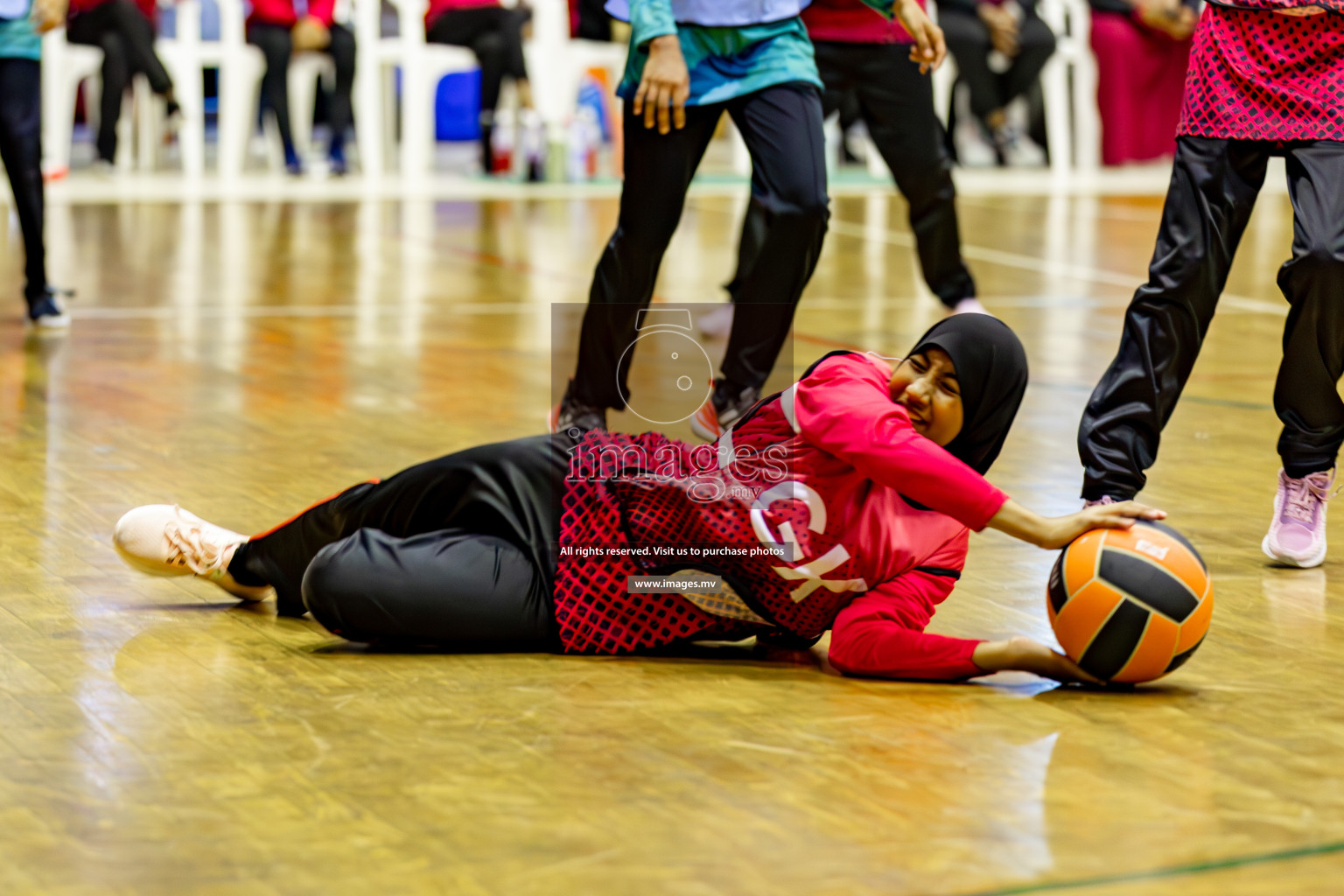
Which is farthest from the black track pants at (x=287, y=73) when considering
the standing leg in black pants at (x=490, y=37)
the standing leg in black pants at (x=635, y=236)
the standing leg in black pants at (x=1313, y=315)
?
the standing leg in black pants at (x=1313, y=315)

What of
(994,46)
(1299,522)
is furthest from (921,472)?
(994,46)

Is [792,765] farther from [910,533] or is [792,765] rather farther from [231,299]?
[231,299]

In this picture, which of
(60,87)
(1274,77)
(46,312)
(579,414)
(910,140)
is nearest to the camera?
(1274,77)

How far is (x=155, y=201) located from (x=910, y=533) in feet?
27.5

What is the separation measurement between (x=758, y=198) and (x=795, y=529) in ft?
5.34

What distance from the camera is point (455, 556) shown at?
2648mm

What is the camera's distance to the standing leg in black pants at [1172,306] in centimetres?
318

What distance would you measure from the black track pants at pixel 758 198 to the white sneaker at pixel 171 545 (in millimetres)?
1136

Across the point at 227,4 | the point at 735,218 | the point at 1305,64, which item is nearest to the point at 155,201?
the point at 227,4

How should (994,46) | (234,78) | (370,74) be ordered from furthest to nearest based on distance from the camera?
(994,46), (370,74), (234,78)

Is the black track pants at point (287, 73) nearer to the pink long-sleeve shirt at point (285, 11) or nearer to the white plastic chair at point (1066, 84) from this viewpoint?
the pink long-sleeve shirt at point (285, 11)

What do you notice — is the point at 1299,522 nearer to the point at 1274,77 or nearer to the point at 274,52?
the point at 1274,77

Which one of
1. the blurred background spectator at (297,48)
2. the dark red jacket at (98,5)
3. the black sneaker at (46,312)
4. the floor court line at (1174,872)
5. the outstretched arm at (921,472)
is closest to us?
the floor court line at (1174,872)

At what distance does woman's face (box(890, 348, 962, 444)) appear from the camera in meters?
2.50
